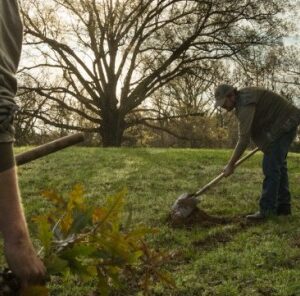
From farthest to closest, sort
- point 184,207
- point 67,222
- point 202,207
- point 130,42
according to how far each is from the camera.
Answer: point 130,42 → point 202,207 → point 184,207 → point 67,222

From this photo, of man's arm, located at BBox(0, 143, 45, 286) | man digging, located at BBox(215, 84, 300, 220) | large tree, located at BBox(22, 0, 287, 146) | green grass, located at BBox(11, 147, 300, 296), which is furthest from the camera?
large tree, located at BBox(22, 0, 287, 146)

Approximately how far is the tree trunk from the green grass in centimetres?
1228

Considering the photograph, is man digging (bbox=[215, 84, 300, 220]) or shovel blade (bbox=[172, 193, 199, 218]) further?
shovel blade (bbox=[172, 193, 199, 218])

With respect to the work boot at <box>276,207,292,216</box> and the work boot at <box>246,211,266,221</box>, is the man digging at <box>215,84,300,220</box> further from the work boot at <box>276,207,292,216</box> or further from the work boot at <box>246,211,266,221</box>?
the work boot at <box>276,207,292,216</box>

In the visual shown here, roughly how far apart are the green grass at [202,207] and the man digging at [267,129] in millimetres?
371

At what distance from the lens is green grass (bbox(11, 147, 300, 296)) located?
17.3 feet

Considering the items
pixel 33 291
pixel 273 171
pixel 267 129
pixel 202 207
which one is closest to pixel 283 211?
pixel 273 171

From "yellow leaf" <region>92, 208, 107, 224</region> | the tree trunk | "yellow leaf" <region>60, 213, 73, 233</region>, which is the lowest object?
"yellow leaf" <region>60, 213, 73, 233</region>

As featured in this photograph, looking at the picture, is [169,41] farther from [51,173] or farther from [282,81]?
[51,173]

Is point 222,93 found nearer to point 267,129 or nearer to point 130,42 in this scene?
point 267,129

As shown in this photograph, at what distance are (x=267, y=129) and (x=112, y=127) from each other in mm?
21102

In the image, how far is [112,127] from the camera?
28797 mm

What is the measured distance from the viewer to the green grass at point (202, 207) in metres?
5.27

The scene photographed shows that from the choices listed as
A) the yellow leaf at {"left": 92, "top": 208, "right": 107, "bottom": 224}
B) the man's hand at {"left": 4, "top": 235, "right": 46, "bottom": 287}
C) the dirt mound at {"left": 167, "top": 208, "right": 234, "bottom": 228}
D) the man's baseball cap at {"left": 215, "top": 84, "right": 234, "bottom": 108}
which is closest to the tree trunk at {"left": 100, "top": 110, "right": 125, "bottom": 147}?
the dirt mound at {"left": 167, "top": 208, "right": 234, "bottom": 228}
